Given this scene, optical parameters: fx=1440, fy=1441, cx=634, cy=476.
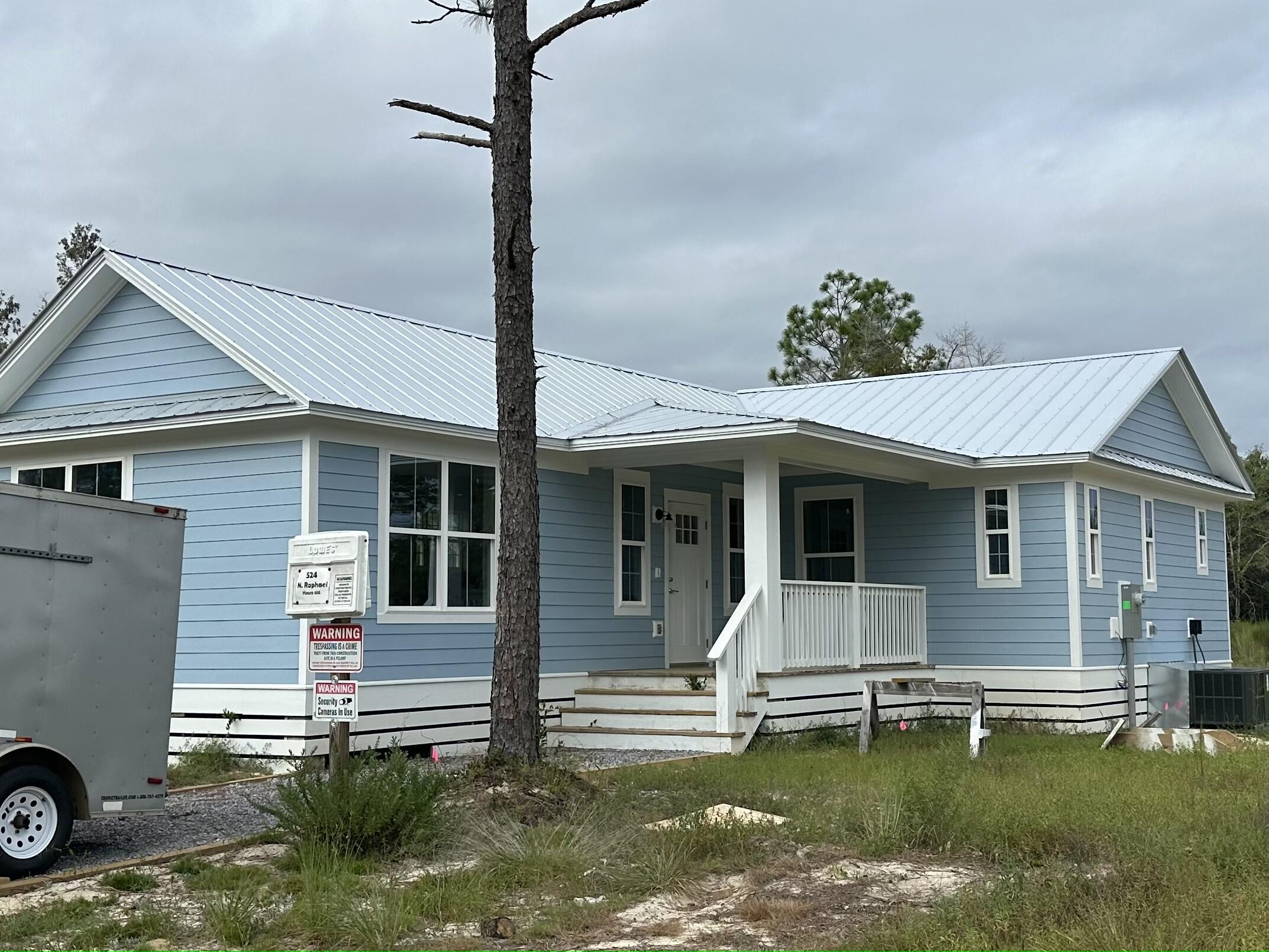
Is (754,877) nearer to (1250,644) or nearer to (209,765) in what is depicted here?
(209,765)

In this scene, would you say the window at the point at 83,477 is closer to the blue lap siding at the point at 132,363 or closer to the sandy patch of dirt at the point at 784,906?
the blue lap siding at the point at 132,363

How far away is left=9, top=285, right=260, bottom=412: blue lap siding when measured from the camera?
14.6 metres

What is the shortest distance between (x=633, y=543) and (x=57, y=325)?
22.8 feet

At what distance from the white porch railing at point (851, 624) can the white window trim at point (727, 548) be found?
7.50 feet

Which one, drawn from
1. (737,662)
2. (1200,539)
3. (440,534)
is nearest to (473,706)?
(440,534)

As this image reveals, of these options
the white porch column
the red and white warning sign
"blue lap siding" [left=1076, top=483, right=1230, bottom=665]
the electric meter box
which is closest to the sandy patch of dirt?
the red and white warning sign

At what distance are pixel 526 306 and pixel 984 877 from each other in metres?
5.36

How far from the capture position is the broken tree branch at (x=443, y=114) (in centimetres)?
1066

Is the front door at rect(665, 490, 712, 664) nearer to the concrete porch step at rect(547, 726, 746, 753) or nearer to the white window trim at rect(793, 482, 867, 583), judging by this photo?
the white window trim at rect(793, 482, 867, 583)

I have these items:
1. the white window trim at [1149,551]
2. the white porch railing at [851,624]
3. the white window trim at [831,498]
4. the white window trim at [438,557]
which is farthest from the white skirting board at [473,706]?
the white window trim at [1149,551]

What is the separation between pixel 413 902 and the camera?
7152 millimetres

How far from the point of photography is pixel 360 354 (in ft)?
51.5

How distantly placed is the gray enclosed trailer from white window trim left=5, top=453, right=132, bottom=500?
5629 mm

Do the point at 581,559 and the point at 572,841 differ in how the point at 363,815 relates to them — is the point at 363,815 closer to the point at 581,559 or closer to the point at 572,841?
the point at 572,841
